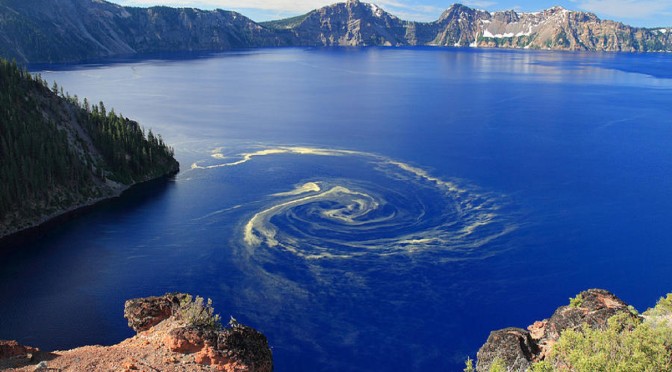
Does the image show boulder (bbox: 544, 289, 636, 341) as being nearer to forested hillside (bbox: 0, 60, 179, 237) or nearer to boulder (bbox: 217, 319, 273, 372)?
boulder (bbox: 217, 319, 273, 372)

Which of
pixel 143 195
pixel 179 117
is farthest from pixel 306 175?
pixel 179 117

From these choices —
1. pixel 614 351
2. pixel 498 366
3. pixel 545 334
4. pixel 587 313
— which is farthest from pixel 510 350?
pixel 614 351

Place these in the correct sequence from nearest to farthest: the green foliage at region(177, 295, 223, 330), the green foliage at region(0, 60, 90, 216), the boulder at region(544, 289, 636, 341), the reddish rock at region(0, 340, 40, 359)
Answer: the reddish rock at region(0, 340, 40, 359)
the green foliage at region(177, 295, 223, 330)
the boulder at region(544, 289, 636, 341)
the green foliage at region(0, 60, 90, 216)

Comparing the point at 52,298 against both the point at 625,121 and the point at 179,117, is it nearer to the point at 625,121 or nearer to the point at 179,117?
the point at 179,117

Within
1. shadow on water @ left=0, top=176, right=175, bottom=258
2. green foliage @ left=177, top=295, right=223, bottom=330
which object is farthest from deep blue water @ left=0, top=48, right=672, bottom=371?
green foliage @ left=177, top=295, right=223, bottom=330

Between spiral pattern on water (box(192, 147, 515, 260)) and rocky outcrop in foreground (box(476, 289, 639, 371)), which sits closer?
rocky outcrop in foreground (box(476, 289, 639, 371))

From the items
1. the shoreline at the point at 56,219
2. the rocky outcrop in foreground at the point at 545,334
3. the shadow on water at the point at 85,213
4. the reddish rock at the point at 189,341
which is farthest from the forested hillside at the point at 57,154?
the rocky outcrop in foreground at the point at 545,334
